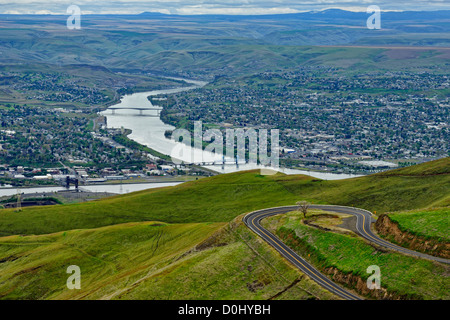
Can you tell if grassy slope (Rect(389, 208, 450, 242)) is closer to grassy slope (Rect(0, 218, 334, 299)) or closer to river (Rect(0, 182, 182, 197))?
grassy slope (Rect(0, 218, 334, 299))

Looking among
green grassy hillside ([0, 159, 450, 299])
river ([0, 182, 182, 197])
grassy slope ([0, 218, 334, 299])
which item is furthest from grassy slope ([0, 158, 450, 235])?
river ([0, 182, 182, 197])

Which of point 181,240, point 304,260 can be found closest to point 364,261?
point 304,260

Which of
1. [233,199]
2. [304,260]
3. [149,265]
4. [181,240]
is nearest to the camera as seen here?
[304,260]

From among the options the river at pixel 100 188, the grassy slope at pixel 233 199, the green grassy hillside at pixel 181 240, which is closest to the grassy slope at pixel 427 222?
the green grassy hillside at pixel 181 240

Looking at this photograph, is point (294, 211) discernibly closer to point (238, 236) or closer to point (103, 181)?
point (238, 236)

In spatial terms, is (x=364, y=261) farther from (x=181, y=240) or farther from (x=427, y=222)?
(x=181, y=240)

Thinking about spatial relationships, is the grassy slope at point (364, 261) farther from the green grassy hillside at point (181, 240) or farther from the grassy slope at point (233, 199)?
the grassy slope at point (233, 199)

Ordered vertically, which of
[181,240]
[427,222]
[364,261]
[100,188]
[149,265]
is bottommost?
[100,188]
